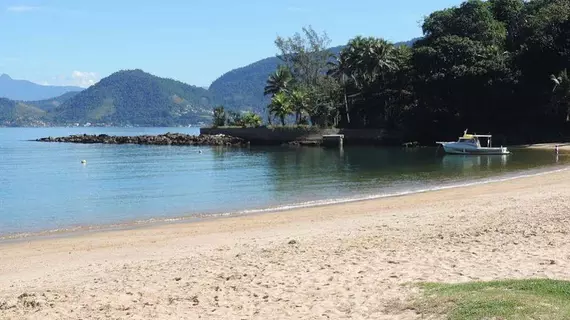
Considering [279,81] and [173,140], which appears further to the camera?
[279,81]

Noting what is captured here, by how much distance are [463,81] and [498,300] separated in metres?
75.9

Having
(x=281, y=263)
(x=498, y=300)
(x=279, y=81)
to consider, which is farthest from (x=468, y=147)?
(x=498, y=300)

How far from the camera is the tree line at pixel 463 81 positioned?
248 ft

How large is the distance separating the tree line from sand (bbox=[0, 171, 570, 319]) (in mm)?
59238

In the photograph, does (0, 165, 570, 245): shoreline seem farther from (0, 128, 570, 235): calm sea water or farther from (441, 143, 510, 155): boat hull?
(441, 143, 510, 155): boat hull

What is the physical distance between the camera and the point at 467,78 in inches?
3127

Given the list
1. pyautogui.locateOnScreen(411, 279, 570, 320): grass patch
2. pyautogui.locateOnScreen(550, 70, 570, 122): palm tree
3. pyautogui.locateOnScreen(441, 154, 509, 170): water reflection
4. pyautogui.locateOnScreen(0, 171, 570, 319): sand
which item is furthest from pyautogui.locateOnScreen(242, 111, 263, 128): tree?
pyautogui.locateOnScreen(411, 279, 570, 320): grass patch

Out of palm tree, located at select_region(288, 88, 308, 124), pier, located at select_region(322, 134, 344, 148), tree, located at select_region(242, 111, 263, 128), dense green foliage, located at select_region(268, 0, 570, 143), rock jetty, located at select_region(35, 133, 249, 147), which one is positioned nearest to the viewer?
dense green foliage, located at select_region(268, 0, 570, 143)

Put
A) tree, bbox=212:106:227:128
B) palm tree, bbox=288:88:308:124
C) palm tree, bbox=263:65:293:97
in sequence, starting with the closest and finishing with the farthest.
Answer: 1. palm tree, bbox=288:88:308:124
2. palm tree, bbox=263:65:293:97
3. tree, bbox=212:106:227:128

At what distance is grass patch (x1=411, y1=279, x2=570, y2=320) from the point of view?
763 cm

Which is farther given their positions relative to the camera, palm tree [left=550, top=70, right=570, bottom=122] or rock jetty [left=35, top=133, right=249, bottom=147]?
rock jetty [left=35, top=133, right=249, bottom=147]

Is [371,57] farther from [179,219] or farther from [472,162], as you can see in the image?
[179,219]

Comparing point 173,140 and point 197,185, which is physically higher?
point 173,140

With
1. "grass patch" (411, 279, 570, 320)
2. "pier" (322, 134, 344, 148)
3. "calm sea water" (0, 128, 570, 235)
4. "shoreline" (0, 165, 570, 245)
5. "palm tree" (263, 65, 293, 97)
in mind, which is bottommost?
"shoreline" (0, 165, 570, 245)
